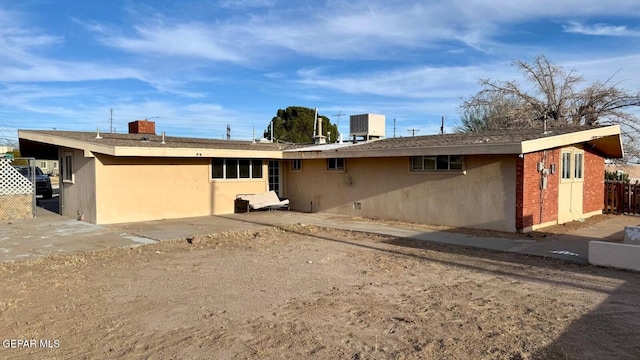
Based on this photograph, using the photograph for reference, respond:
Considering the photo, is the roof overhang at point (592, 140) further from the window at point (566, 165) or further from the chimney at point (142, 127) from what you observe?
the chimney at point (142, 127)

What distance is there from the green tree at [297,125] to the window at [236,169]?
80.1 feet

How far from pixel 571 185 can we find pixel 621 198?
13.9 ft

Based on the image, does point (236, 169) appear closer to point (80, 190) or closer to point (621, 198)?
point (80, 190)

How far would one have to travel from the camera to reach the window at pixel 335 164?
16719mm

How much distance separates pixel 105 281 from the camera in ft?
23.0

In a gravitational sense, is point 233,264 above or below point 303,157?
below

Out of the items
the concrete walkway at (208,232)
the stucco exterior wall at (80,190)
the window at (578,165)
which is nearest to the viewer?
the concrete walkway at (208,232)

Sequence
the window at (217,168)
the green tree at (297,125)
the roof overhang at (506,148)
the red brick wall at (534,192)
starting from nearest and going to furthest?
the roof overhang at (506,148)
the red brick wall at (534,192)
the window at (217,168)
the green tree at (297,125)

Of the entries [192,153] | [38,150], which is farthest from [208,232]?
[38,150]

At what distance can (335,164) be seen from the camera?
55.6 feet

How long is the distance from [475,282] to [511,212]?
18.9 ft

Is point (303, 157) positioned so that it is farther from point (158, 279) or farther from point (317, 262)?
point (158, 279)

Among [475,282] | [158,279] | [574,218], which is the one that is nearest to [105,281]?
[158,279]

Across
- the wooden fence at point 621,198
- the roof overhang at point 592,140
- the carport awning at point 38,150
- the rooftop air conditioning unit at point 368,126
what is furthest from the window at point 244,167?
the wooden fence at point 621,198
